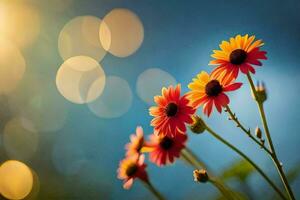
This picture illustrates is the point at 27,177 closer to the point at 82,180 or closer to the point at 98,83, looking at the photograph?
the point at 82,180

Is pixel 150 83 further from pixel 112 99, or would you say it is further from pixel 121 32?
pixel 121 32

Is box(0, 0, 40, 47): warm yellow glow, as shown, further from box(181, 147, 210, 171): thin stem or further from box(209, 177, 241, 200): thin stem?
box(209, 177, 241, 200): thin stem

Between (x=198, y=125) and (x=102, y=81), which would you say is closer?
(x=198, y=125)

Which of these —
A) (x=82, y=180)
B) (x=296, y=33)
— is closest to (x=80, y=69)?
(x=82, y=180)

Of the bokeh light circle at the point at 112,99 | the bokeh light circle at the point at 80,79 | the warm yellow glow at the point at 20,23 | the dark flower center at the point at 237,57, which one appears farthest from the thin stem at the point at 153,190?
the bokeh light circle at the point at 80,79

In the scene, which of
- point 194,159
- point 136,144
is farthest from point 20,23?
point 194,159

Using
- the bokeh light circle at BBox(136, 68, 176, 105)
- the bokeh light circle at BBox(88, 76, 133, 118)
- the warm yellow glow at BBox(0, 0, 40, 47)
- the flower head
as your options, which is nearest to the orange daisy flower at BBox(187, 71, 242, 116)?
the flower head

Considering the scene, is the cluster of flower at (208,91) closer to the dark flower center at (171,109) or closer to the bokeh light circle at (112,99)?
the dark flower center at (171,109)
